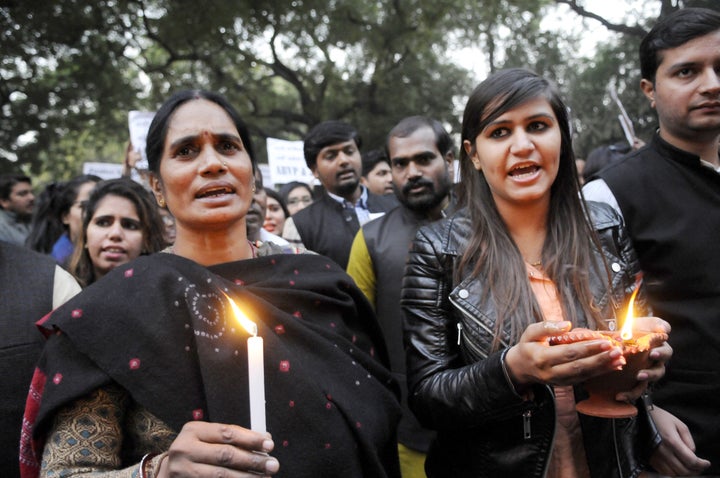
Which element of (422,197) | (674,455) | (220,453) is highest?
(422,197)

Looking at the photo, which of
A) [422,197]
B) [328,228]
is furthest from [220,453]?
[328,228]

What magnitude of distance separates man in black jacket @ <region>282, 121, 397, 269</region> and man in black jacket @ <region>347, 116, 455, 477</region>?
1.32 metres

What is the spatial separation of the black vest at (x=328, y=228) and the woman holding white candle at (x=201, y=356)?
8.95 feet

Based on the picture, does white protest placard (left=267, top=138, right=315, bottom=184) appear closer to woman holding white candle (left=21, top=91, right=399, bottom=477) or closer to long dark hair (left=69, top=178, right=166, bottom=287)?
long dark hair (left=69, top=178, right=166, bottom=287)

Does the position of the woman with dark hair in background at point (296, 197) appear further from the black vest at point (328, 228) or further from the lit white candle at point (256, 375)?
the lit white candle at point (256, 375)

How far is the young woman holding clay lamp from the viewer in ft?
5.87

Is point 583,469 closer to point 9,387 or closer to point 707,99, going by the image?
point 707,99

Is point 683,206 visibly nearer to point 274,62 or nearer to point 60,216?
point 60,216

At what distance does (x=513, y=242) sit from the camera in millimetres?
2088

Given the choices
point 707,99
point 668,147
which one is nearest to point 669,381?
point 668,147

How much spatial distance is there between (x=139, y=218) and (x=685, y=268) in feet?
9.40

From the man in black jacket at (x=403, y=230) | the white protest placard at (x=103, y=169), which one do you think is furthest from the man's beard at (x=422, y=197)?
the white protest placard at (x=103, y=169)

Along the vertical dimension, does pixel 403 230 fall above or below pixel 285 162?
below

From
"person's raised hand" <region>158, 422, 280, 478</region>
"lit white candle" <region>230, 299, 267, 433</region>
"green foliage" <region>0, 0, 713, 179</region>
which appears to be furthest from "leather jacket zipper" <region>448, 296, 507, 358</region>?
"green foliage" <region>0, 0, 713, 179</region>
